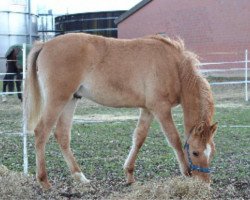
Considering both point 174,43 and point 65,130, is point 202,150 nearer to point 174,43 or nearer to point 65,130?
point 174,43

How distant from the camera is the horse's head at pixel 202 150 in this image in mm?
4758

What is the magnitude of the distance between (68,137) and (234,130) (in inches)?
166

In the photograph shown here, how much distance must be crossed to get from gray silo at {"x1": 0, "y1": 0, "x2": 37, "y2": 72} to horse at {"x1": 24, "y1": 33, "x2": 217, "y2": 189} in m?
23.7

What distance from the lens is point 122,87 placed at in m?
5.25

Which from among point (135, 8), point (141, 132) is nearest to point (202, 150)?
point (141, 132)

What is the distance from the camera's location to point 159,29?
26.7 meters

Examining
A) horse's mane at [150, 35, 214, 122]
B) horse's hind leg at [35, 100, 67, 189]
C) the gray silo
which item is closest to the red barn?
the gray silo

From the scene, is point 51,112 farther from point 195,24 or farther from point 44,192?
point 195,24

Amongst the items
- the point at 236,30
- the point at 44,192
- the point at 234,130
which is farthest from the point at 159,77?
the point at 236,30

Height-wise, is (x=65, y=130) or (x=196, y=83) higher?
(x=196, y=83)

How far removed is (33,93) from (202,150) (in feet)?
6.40

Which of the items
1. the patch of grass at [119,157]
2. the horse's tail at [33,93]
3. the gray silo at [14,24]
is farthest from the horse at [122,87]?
the gray silo at [14,24]

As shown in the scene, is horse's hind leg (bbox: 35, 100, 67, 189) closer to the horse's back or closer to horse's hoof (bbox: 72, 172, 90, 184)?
the horse's back

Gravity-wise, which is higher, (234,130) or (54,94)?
(54,94)
